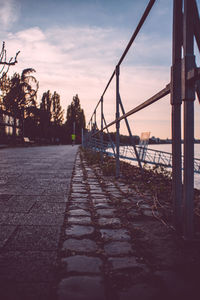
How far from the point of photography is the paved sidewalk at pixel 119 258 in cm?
100

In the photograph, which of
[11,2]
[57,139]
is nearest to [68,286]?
[11,2]

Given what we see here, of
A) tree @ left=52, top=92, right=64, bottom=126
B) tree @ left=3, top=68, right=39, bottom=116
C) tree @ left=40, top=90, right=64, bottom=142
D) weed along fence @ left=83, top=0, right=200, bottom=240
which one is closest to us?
weed along fence @ left=83, top=0, right=200, bottom=240

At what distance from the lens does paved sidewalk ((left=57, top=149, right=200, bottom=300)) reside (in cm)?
100

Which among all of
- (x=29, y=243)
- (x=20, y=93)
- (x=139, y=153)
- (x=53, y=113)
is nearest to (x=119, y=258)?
(x=29, y=243)

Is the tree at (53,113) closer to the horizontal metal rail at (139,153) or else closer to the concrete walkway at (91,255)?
the horizontal metal rail at (139,153)

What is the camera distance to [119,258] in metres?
Result: 1.29

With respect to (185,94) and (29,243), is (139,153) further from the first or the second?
(29,243)

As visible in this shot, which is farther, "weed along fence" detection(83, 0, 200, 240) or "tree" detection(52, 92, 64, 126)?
"tree" detection(52, 92, 64, 126)

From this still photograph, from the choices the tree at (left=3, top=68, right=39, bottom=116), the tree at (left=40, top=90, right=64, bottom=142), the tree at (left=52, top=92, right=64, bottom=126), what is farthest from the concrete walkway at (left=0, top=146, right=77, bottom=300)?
the tree at (left=52, top=92, right=64, bottom=126)

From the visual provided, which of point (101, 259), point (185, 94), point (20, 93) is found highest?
point (20, 93)

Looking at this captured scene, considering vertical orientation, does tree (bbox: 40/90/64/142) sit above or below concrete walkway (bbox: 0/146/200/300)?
above

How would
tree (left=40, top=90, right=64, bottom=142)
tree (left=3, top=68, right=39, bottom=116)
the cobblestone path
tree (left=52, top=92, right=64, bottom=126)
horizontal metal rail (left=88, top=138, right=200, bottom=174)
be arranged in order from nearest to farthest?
the cobblestone path < horizontal metal rail (left=88, top=138, right=200, bottom=174) < tree (left=3, top=68, right=39, bottom=116) < tree (left=40, top=90, right=64, bottom=142) < tree (left=52, top=92, right=64, bottom=126)

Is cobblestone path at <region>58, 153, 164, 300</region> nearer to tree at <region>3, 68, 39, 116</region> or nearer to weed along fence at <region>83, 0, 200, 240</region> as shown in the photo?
weed along fence at <region>83, 0, 200, 240</region>

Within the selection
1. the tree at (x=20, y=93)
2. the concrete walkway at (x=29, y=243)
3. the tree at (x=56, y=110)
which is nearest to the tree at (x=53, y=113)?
the tree at (x=56, y=110)
